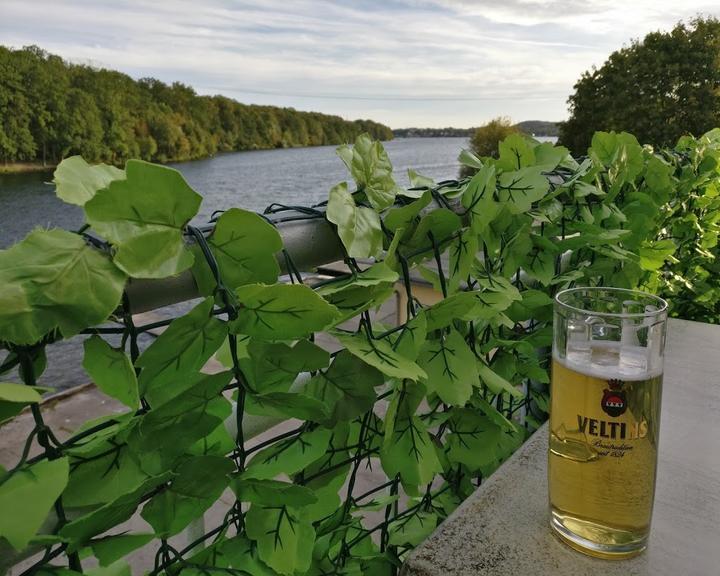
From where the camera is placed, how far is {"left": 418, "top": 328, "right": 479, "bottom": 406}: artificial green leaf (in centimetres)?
85

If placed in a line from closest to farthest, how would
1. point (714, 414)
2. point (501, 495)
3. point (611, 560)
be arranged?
point (611, 560), point (501, 495), point (714, 414)

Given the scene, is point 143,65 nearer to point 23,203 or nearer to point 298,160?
point 23,203

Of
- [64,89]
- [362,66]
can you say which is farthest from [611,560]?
[64,89]

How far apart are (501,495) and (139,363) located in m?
0.62

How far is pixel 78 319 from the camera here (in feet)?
1.46

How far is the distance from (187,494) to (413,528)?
526 millimetres

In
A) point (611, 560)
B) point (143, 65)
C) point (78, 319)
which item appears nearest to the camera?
point (78, 319)

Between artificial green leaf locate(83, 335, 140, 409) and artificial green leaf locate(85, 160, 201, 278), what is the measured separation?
81mm

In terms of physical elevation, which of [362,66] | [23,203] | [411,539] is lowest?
[23,203]

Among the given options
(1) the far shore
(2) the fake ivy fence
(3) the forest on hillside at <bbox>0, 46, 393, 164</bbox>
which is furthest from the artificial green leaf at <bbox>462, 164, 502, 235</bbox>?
(1) the far shore

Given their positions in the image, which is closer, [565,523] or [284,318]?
[284,318]

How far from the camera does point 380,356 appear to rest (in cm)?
69

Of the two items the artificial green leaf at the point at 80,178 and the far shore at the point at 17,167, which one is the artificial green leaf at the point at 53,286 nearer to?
the artificial green leaf at the point at 80,178

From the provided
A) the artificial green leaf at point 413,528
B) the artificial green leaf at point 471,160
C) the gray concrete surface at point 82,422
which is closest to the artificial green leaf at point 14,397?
the artificial green leaf at point 413,528
